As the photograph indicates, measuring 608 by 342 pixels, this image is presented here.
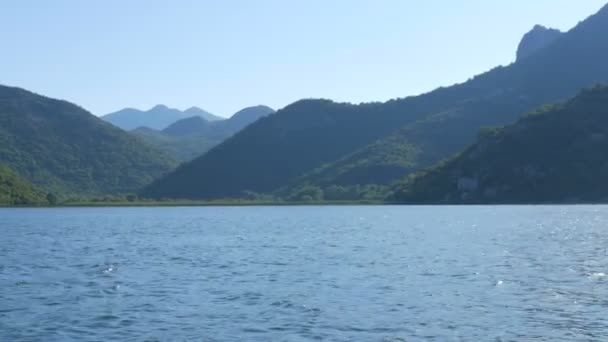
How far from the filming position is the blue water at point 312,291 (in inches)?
1339

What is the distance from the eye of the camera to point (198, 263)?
63938 millimetres

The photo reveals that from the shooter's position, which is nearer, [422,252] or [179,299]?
[179,299]

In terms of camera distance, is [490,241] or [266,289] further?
[490,241]

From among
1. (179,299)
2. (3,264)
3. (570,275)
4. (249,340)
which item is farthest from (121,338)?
(3,264)

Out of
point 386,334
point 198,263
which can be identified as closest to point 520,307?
point 386,334

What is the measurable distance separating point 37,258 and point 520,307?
4570 centimetres

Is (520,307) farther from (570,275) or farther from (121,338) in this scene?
(121,338)

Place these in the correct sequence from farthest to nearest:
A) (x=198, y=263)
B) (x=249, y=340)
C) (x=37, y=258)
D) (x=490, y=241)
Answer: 1. (x=490, y=241)
2. (x=37, y=258)
3. (x=198, y=263)
4. (x=249, y=340)

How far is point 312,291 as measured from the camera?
4553 cm

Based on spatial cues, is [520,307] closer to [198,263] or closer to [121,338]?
[121,338]

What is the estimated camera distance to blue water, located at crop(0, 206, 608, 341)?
34.0 m

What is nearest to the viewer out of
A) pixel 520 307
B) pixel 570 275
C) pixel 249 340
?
pixel 249 340

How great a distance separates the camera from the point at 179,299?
4341cm

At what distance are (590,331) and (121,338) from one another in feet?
62.0
